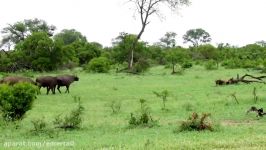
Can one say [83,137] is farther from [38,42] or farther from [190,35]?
[190,35]

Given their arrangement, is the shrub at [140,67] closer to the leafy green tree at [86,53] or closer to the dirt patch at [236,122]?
the leafy green tree at [86,53]

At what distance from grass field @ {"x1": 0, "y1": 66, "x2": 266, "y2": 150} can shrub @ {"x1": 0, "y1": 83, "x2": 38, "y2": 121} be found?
1.37 ft

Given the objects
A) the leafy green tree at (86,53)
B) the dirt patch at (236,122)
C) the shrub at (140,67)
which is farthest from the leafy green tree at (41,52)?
the dirt patch at (236,122)

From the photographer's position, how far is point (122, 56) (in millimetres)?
44312

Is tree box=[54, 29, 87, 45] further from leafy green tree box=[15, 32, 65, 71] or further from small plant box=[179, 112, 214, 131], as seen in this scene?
small plant box=[179, 112, 214, 131]

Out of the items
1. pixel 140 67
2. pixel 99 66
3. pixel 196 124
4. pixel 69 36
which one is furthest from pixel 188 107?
pixel 69 36

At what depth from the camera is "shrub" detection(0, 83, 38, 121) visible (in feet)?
47.1

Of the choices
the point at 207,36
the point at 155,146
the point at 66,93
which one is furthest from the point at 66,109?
the point at 207,36

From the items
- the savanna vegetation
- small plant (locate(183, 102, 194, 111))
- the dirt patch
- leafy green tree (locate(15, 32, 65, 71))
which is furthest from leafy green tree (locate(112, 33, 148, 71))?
the dirt patch

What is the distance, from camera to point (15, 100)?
1448 centimetres

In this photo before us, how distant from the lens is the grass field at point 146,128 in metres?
9.98

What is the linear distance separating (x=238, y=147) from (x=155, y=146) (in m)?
1.57

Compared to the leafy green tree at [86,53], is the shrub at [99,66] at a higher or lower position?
lower

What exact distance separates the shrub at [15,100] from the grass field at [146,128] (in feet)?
1.37
